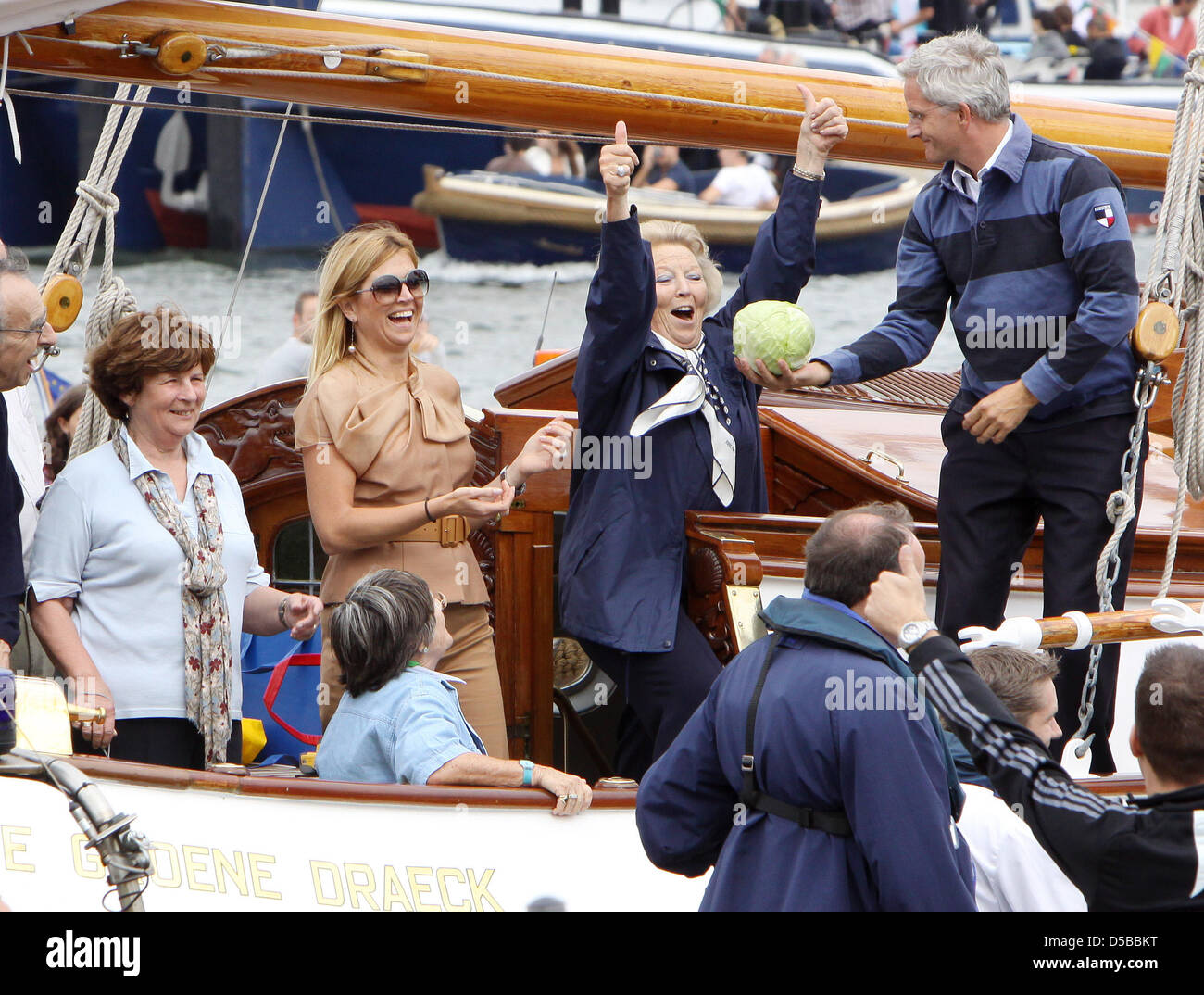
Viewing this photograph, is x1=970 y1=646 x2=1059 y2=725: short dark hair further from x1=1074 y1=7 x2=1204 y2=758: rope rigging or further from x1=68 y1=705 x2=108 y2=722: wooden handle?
x1=68 y1=705 x2=108 y2=722: wooden handle

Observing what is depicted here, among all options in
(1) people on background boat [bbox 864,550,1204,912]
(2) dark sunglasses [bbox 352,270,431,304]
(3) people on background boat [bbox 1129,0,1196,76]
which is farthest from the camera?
(3) people on background boat [bbox 1129,0,1196,76]

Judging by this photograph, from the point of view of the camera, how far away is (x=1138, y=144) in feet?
14.5

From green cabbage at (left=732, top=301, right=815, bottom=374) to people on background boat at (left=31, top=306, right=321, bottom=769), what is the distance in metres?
1.06

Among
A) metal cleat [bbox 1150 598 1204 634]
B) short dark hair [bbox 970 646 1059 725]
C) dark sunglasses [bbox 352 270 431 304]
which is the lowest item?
short dark hair [bbox 970 646 1059 725]

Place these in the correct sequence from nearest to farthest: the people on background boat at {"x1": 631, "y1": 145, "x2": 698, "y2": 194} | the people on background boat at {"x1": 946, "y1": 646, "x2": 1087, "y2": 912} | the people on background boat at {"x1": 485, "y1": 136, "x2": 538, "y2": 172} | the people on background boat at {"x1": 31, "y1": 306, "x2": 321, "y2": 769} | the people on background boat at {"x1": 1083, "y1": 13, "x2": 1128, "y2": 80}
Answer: the people on background boat at {"x1": 946, "y1": 646, "x2": 1087, "y2": 912}, the people on background boat at {"x1": 31, "y1": 306, "x2": 321, "y2": 769}, the people on background boat at {"x1": 631, "y1": 145, "x2": 698, "y2": 194}, the people on background boat at {"x1": 485, "y1": 136, "x2": 538, "y2": 172}, the people on background boat at {"x1": 1083, "y1": 13, "x2": 1128, "y2": 80}

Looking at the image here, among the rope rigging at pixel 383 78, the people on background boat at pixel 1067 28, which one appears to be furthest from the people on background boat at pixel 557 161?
the rope rigging at pixel 383 78

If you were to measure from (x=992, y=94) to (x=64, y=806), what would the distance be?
7.27 feet

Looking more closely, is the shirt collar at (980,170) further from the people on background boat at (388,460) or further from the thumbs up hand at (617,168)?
the people on background boat at (388,460)

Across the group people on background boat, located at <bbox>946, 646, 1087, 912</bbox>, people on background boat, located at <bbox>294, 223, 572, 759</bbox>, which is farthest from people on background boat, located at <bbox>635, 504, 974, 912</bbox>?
people on background boat, located at <bbox>294, 223, 572, 759</bbox>

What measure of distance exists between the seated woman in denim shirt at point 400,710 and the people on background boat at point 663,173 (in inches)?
560

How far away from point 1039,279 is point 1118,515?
504 millimetres

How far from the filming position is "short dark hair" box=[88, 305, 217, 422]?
11.1 feet

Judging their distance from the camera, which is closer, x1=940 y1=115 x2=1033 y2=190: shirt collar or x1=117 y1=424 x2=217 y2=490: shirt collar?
x1=117 y1=424 x2=217 y2=490: shirt collar

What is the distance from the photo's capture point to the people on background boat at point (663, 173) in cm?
1706
